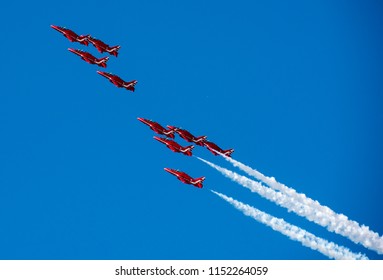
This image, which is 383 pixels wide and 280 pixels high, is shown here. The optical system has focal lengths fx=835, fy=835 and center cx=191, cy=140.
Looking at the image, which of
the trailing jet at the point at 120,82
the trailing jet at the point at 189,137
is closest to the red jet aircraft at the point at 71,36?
the trailing jet at the point at 120,82

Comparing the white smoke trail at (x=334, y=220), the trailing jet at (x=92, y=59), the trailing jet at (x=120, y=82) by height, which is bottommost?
the white smoke trail at (x=334, y=220)

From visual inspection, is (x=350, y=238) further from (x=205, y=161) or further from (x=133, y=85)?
(x=133, y=85)

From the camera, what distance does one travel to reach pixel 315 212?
120250 mm

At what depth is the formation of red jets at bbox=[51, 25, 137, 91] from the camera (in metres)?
129

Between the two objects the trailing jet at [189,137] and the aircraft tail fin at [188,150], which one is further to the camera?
the trailing jet at [189,137]

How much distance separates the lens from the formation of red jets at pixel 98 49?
424ft

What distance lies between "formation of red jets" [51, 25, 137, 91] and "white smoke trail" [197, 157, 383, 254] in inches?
705

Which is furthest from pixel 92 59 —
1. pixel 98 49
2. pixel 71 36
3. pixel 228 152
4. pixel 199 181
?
pixel 199 181

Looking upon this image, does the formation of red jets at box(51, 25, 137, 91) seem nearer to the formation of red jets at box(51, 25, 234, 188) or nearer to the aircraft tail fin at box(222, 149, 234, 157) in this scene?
the formation of red jets at box(51, 25, 234, 188)

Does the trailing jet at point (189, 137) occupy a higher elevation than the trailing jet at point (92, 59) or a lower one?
lower

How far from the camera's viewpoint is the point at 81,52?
428 feet

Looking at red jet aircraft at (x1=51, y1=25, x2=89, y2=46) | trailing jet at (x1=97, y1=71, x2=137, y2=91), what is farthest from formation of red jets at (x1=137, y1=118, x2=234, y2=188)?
red jet aircraft at (x1=51, y1=25, x2=89, y2=46)

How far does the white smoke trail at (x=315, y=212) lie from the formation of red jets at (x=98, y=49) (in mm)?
17919

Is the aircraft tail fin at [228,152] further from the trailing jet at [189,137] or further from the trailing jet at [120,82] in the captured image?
the trailing jet at [120,82]
